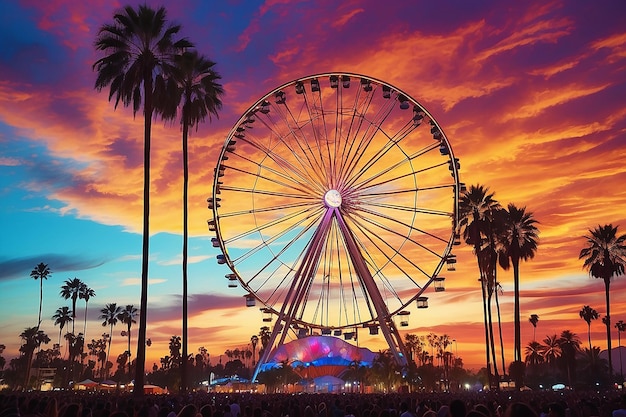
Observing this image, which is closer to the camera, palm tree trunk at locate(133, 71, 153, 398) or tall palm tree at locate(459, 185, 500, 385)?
palm tree trunk at locate(133, 71, 153, 398)

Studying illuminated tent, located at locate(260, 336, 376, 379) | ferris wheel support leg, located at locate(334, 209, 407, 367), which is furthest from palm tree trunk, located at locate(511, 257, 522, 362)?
illuminated tent, located at locate(260, 336, 376, 379)

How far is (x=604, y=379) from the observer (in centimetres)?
12425

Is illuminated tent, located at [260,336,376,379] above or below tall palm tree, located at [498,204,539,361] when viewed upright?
below

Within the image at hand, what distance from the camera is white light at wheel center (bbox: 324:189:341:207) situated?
48.4m

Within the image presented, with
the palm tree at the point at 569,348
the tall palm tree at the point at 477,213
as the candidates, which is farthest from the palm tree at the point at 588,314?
the tall palm tree at the point at 477,213

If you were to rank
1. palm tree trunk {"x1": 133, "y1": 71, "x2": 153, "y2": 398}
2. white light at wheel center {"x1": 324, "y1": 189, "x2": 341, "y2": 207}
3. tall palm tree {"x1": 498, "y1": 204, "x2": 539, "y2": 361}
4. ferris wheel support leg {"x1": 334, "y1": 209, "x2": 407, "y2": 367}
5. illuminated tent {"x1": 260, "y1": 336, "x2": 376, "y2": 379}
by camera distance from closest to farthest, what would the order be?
palm tree trunk {"x1": 133, "y1": 71, "x2": 153, "y2": 398}, white light at wheel center {"x1": 324, "y1": 189, "x2": 341, "y2": 207}, ferris wheel support leg {"x1": 334, "y1": 209, "x2": 407, "y2": 367}, tall palm tree {"x1": 498, "y1": 204, "x2": 539, "y2": 361}, illuminated tent {"x1": 260, "y1": 336, "x2": 376, "y2": 379}

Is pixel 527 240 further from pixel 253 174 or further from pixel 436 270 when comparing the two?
pixel 253 174

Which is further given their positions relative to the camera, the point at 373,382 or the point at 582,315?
the point at 582,315

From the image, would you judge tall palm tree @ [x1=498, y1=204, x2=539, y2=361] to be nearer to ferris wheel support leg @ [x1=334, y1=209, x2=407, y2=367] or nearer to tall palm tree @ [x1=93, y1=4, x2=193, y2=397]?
ferris wheel support leg @ [x1=334, y1=209, x2=407, y2=367]

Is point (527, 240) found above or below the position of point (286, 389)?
above

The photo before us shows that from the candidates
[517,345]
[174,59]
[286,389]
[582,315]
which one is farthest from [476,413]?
[582,315]

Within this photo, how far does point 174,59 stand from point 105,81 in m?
3.94

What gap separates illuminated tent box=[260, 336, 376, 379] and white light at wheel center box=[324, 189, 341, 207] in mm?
42768

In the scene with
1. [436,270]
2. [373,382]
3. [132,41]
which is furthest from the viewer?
[373,382]
